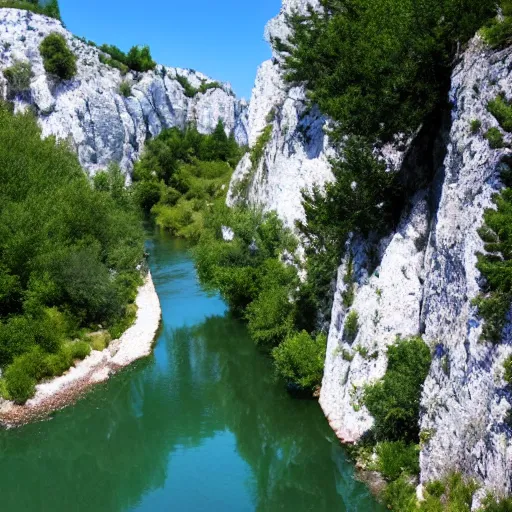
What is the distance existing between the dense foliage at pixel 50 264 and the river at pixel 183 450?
3.25 meters

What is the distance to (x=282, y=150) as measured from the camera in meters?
41.7

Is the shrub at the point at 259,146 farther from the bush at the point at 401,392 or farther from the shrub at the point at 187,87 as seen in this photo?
the shrub at the point at 187,87

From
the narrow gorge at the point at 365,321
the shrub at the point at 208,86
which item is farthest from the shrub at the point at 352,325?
the shrub at the point at 208,86

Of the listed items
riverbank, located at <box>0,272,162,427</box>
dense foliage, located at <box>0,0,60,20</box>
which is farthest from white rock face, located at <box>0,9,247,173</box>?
riverbank, located at <box>0,272,162,427</box>

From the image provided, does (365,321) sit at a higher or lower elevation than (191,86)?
lower

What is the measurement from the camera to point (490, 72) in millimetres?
17000

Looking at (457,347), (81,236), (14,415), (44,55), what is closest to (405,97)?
(457,347)

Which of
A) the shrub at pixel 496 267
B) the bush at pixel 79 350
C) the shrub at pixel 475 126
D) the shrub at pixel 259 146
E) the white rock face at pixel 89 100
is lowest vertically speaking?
the bush at pixel 79 350

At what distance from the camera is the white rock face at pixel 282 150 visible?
3362 centimetres

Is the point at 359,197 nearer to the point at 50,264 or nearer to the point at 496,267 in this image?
the point at 496,267

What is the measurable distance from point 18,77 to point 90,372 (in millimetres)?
53750

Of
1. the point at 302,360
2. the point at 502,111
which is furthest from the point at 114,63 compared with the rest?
the point at 502,111

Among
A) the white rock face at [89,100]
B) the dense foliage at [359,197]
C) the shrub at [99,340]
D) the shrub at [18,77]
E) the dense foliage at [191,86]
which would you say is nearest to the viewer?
the dense foliage at [359,197]

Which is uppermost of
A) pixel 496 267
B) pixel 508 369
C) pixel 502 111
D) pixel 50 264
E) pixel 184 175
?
pixel 184 175
